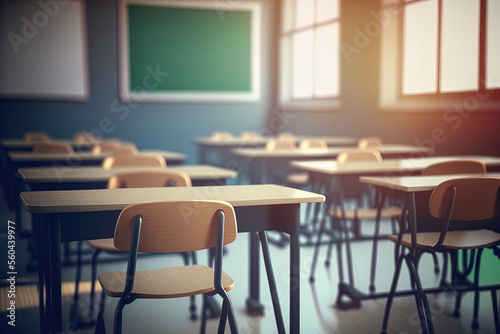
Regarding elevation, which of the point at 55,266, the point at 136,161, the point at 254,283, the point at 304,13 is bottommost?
the point at 254,283

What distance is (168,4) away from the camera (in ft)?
→ 28.0

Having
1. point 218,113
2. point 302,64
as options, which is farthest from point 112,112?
point 302,64

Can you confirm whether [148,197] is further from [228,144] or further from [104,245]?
[228,144]

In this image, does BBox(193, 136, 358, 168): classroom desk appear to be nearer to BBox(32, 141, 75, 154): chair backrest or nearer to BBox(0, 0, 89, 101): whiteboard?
BBox(32, 141, 75, 154): chair backrest

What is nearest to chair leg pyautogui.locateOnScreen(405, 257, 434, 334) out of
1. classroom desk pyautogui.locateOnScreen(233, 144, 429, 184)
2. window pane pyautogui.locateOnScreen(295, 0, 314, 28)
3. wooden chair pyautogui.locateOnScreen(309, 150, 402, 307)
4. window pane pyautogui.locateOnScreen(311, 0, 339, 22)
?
wooden chair pyautogui.locateOnScreen(309, 150, 402, 307)

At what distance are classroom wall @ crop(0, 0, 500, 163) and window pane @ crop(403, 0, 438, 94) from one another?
1.16ft

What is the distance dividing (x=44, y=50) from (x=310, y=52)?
13.6 feet

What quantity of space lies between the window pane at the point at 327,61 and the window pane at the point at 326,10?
139mm

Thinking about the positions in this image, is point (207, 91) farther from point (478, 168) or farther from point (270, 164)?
point (478, 168)

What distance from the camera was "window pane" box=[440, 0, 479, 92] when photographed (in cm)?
490

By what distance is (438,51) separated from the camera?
541cm

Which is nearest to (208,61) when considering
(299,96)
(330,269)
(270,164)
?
(299,96)

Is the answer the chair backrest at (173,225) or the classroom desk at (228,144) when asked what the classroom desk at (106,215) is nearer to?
the chair backrest at (173,225)

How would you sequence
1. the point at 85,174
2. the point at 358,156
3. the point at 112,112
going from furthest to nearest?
the point at 112,112, the point at 358,156, the point at 85,174
